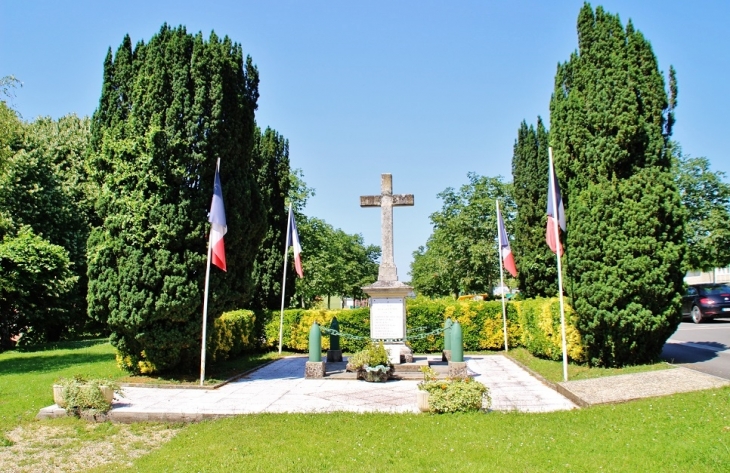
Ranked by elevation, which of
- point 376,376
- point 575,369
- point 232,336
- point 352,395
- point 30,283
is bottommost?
point 352,395

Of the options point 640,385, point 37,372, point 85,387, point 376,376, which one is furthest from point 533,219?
point 37,372

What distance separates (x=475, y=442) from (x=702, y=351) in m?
9.71

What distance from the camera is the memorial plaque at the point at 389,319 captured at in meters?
13.0

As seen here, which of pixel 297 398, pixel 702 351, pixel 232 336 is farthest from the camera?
pixel 232 336

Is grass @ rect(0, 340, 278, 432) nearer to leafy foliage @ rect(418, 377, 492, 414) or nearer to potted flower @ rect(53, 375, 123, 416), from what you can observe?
potted flower @ rect(53, 375, 123, 416)

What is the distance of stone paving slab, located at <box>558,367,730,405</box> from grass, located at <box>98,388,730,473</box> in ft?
1.09

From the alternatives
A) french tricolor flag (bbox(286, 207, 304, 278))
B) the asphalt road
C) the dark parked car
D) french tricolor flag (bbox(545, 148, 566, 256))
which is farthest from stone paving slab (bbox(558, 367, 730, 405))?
the dark parked car

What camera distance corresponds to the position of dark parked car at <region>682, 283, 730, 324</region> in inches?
876

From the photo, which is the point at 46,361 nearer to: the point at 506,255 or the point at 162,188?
the point at 162,188

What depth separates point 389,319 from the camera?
1302cm

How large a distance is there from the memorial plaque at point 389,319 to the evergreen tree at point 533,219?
691 cm

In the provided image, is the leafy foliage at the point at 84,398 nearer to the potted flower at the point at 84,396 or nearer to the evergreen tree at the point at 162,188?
the potted flower at the point at 84,396

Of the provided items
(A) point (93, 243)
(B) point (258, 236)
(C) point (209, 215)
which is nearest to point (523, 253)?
(B) point (258, 236)

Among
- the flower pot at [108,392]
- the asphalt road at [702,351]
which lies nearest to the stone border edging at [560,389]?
the asphalt road at [702,351]
